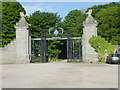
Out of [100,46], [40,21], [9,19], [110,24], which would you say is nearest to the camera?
[100,46]

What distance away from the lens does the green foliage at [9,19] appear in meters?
32.2

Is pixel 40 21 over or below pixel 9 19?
over

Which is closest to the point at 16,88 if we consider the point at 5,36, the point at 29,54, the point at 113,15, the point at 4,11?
the point at 29,54

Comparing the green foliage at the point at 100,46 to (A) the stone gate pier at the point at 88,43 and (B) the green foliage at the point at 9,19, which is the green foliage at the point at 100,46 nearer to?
(A) the stone gate pier at the point at 88,43

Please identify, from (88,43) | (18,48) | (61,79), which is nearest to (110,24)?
(88,43)

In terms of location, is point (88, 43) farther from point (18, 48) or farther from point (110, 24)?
point (110, 24)

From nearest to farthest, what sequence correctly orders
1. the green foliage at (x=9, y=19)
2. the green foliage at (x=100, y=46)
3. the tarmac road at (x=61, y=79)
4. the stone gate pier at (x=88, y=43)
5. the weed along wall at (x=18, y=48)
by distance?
1. the tarmac road at (x=61, y=79)
2. the green foliage at (x=100, y=46)
3. the stone gate pier at (x=88, y=43)
4. the weed along wall at (x=18, y=48)
5. the green foliage at (x=9, y=19)

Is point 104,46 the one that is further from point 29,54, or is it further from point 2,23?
point 2,23

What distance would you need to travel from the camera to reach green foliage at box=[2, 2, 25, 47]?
106 feet

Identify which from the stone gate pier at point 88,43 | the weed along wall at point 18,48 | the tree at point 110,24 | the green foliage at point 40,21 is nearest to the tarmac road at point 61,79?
the stone gate pier at point 88,43

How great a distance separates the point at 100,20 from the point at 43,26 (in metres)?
12.6

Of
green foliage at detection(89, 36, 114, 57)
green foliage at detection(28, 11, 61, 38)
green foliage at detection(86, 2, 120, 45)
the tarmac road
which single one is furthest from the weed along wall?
green foliage at detection(86, 2, 120, 45)

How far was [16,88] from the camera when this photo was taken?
6.46 m

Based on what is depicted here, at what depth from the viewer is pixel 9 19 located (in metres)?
33.5
